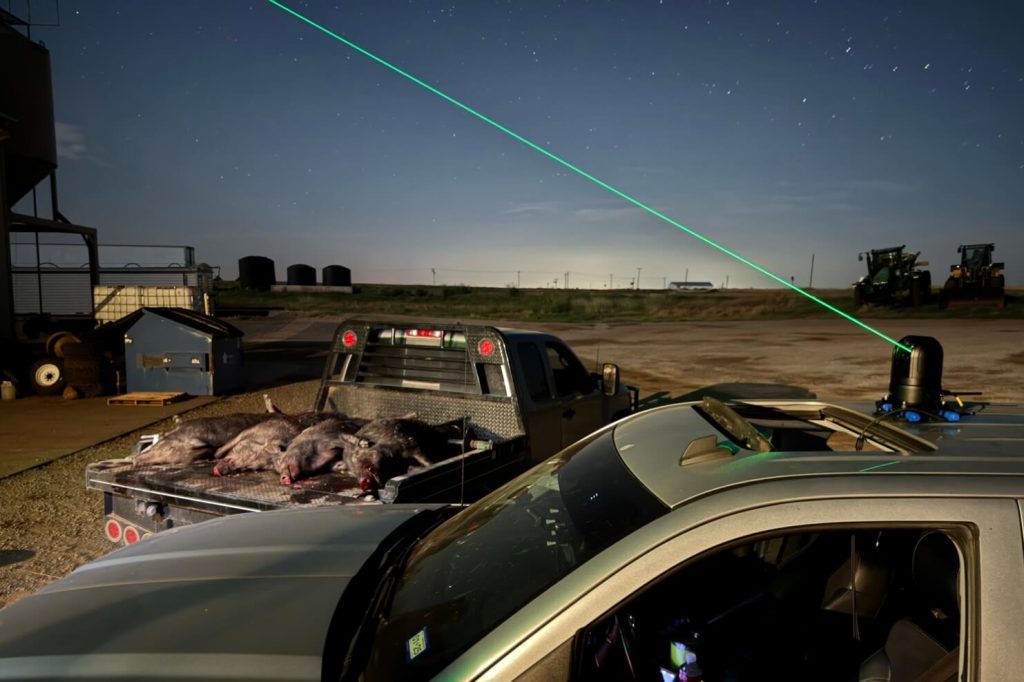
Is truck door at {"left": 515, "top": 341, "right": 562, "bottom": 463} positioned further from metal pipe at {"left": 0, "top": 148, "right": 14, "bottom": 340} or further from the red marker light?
metal pipe at {"left": 0, "top": 148, "right": 14, "bottom": 340}

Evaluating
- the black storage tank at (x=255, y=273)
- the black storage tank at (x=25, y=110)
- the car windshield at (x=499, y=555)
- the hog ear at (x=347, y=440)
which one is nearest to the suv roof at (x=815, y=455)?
the car windshield at (x=499, y=555)

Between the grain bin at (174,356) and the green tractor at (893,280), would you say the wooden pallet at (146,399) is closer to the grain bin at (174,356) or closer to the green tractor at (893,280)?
the grain bin at (174,356)

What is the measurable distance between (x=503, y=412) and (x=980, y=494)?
371 cm

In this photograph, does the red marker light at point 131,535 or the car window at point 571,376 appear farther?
the car window at point 571,376

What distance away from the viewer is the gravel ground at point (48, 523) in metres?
4.74

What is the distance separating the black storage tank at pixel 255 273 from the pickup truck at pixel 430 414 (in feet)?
269

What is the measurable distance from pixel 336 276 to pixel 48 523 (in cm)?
10169

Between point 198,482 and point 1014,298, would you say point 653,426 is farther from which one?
point 1014,298

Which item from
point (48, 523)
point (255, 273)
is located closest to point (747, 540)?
point (48, 523)

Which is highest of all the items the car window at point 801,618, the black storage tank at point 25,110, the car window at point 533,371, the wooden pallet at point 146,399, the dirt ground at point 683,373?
the black storage tank at point 25,110

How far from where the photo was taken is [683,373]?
16016 millimetres

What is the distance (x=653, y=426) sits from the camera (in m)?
2.30

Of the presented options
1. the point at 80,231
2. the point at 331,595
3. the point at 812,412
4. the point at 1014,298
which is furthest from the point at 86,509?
the point at 1014,298

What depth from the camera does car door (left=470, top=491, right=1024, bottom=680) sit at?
1360mm
